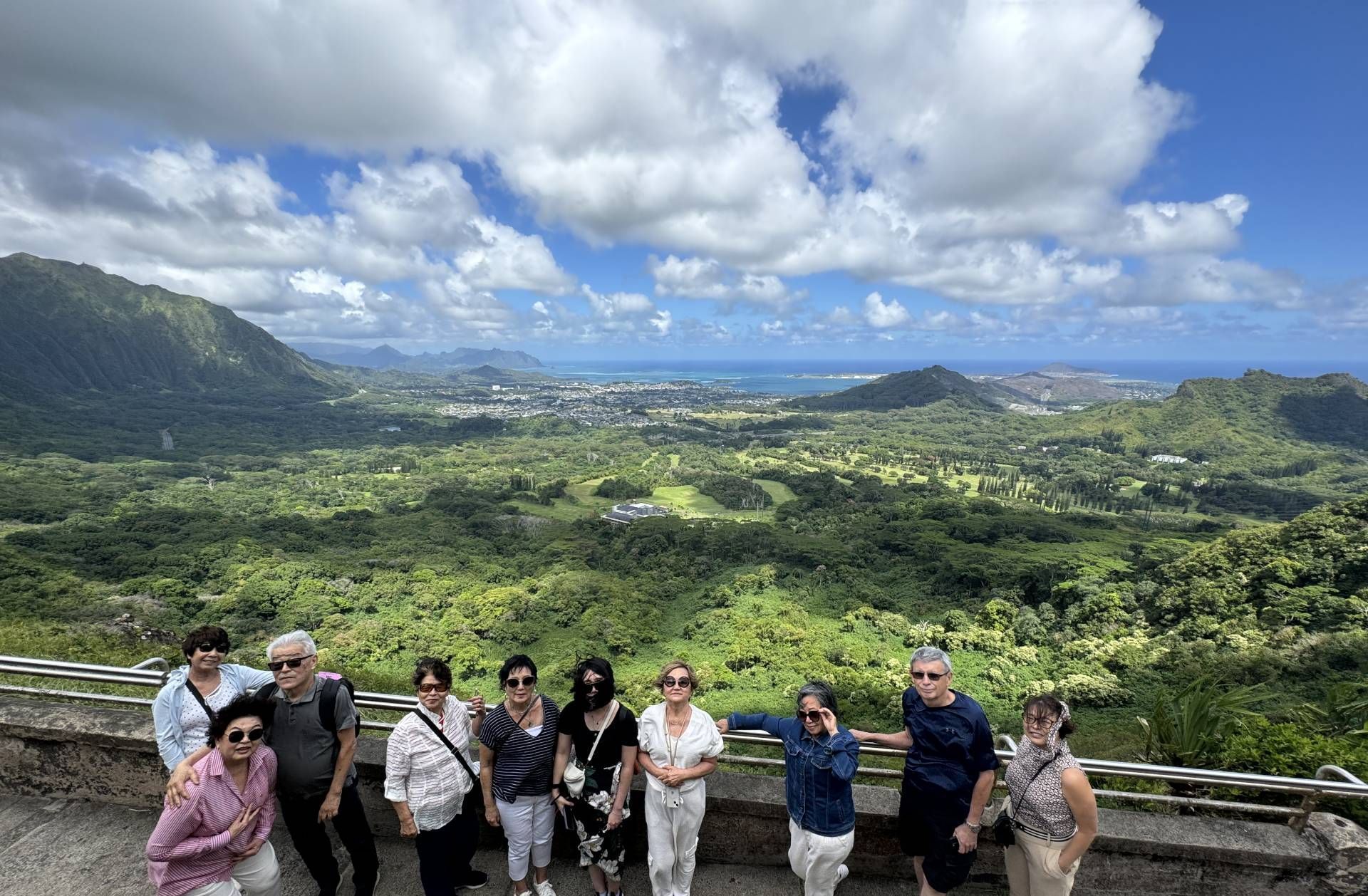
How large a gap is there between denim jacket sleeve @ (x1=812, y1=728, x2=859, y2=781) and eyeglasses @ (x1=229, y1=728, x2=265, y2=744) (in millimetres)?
2772

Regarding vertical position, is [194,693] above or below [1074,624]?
above

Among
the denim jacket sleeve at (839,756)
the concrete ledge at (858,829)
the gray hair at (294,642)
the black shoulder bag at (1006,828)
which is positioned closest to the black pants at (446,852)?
the concrete ledge at (858,829)

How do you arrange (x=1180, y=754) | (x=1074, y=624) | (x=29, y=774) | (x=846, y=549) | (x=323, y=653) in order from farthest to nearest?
(x=846, y=549)
(x=1074, y=624)
(x=323, y=653)
(x=1180, y=754)
(x=29, y=774)

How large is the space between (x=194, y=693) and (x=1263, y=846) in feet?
20.5

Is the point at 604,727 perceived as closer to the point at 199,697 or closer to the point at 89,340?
the point at 199,697

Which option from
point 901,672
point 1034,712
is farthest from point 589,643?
point 1034,712

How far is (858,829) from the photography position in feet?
11.7

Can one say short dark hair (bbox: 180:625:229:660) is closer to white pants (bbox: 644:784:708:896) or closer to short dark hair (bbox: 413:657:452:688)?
short dark hair (bbox: 413:657:452:688)

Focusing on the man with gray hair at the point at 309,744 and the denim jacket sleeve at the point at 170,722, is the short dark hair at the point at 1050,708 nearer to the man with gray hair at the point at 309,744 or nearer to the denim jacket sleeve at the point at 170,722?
the man with gray hair at the point at 309,744

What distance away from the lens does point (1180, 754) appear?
4227 millimetres

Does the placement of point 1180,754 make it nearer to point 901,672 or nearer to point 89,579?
point 901,672

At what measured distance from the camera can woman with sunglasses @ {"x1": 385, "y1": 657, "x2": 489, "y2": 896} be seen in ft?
10.4

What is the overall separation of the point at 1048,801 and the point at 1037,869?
0.42 m

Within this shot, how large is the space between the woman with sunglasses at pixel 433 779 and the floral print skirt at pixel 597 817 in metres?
0.68
